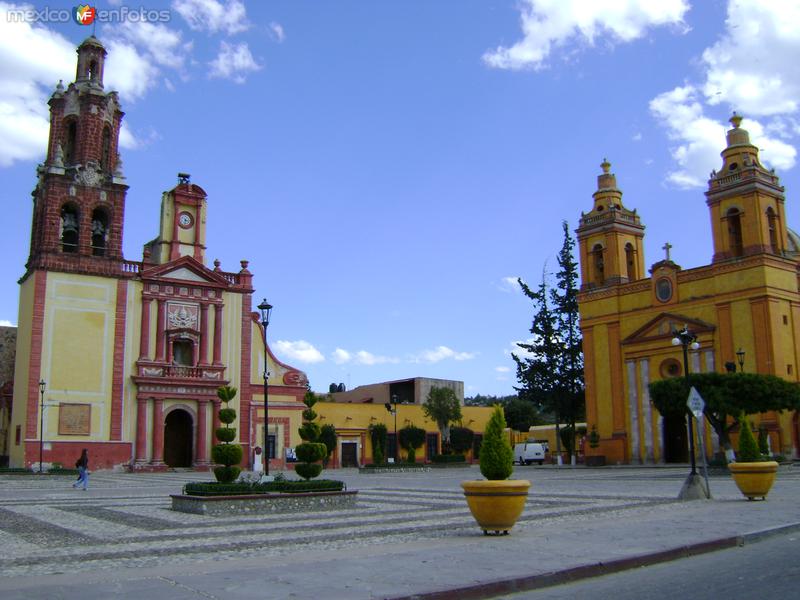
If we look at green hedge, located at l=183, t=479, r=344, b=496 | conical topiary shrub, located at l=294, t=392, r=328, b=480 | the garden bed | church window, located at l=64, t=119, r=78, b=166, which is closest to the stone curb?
the garden bed

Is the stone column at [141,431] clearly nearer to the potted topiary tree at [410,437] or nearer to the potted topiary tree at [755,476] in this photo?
the potted topiary tree at [410,437]

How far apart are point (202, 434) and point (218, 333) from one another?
605 cm

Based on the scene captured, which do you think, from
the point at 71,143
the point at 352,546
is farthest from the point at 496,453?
the point at 71,143

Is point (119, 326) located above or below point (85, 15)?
below

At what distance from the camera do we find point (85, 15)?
2942 cm

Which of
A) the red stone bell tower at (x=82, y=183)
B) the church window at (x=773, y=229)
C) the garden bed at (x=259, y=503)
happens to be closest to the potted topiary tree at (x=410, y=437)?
the red stone bell tower at (x=82, y=183)

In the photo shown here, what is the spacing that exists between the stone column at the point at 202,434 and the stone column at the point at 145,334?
4.14 m

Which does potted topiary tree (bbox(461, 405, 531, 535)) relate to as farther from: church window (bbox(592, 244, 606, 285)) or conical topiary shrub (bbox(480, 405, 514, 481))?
church window (bbox(592, 244, 606, 285))

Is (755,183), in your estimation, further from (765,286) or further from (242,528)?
(242,528)

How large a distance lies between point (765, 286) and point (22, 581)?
3846 centimetres

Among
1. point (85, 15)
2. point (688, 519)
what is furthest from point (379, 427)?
point (688, 519)

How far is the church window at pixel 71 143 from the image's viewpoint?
152 feet

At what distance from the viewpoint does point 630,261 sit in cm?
4912

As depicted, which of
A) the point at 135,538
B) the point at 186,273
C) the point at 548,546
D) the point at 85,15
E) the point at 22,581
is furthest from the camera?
the point at 186,273
